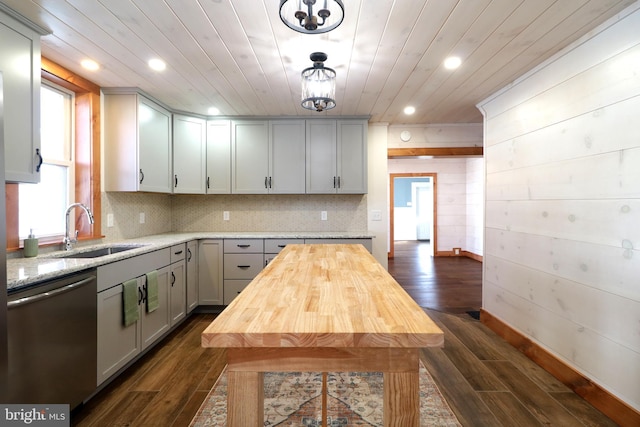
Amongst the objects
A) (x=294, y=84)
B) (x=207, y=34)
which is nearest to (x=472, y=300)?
(x=294, y=84)

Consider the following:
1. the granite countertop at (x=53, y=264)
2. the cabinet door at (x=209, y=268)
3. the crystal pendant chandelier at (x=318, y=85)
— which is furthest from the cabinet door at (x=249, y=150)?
the crystal pendant chandelier at (x=318, y=85)

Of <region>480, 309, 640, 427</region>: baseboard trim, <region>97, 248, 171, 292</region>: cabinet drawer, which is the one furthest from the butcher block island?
<region>480, 309, 640, 427</region>: baseboard trim

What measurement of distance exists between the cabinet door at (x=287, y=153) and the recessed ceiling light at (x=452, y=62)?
70.8 inches

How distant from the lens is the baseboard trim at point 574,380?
1.74 m

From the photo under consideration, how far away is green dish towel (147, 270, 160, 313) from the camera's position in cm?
251

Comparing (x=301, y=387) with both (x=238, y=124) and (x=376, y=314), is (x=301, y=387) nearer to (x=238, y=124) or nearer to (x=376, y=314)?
(x=376, y=314)

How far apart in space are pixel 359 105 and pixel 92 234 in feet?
9.18

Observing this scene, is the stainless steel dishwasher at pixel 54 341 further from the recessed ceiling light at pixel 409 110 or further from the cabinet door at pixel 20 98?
the recessed ceiling light at pixel 409 110

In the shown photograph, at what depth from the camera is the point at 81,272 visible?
184 cm

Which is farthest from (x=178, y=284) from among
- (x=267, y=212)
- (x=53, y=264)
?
(x=267, y=212)

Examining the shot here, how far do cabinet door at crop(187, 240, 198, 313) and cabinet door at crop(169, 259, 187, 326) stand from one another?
0.08m

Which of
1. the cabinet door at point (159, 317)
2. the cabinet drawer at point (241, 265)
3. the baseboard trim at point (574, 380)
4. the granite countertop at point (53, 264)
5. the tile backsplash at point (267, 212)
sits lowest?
the baseboard trim at point (574, 380)

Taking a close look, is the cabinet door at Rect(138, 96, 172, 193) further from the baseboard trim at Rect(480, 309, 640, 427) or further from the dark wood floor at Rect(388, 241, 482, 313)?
the baseboard trim at Rect(480, 309, 640, 427)

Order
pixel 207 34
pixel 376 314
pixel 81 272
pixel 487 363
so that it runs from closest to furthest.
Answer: pixel 376 314
pixel 81 272
pixel 207 34
pixel 487 363
